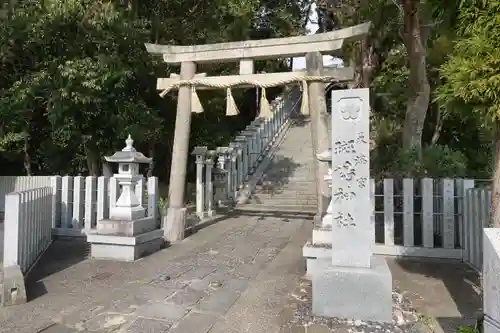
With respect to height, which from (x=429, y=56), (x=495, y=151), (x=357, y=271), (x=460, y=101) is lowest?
(x=357, y=271)

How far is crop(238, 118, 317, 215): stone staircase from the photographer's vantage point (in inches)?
472

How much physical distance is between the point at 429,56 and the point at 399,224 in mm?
6159

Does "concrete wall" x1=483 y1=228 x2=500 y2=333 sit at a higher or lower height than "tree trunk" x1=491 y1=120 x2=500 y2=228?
lower

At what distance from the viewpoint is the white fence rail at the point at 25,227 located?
4691mm

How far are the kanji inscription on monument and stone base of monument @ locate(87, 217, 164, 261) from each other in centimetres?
Result: 353

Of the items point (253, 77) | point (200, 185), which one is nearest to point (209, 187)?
point (200, 185)

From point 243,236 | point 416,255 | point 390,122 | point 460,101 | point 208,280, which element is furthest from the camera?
point 390,122

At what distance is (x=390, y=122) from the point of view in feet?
45.5

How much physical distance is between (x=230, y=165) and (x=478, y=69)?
9.88 m

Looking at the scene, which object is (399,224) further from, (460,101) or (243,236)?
(460,101)

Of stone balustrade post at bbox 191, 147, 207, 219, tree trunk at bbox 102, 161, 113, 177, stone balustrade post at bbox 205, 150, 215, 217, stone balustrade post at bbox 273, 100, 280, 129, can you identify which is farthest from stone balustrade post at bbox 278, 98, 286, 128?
tree trunk at bbox 102, 161, 113, 177

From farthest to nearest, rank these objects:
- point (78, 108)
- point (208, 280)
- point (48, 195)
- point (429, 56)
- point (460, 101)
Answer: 1. point (429, 56)
2. point (78, 108)
3. point (48, 195)
4. point (208, 280)
5. point (460, 101)

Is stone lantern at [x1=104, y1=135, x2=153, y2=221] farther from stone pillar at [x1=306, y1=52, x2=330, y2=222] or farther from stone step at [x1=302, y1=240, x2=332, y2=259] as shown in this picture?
stone pillar at [x1=306, y1=52, x2=330, y2=222]

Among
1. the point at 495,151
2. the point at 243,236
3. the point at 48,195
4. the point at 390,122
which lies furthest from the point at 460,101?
the point at 390,122
